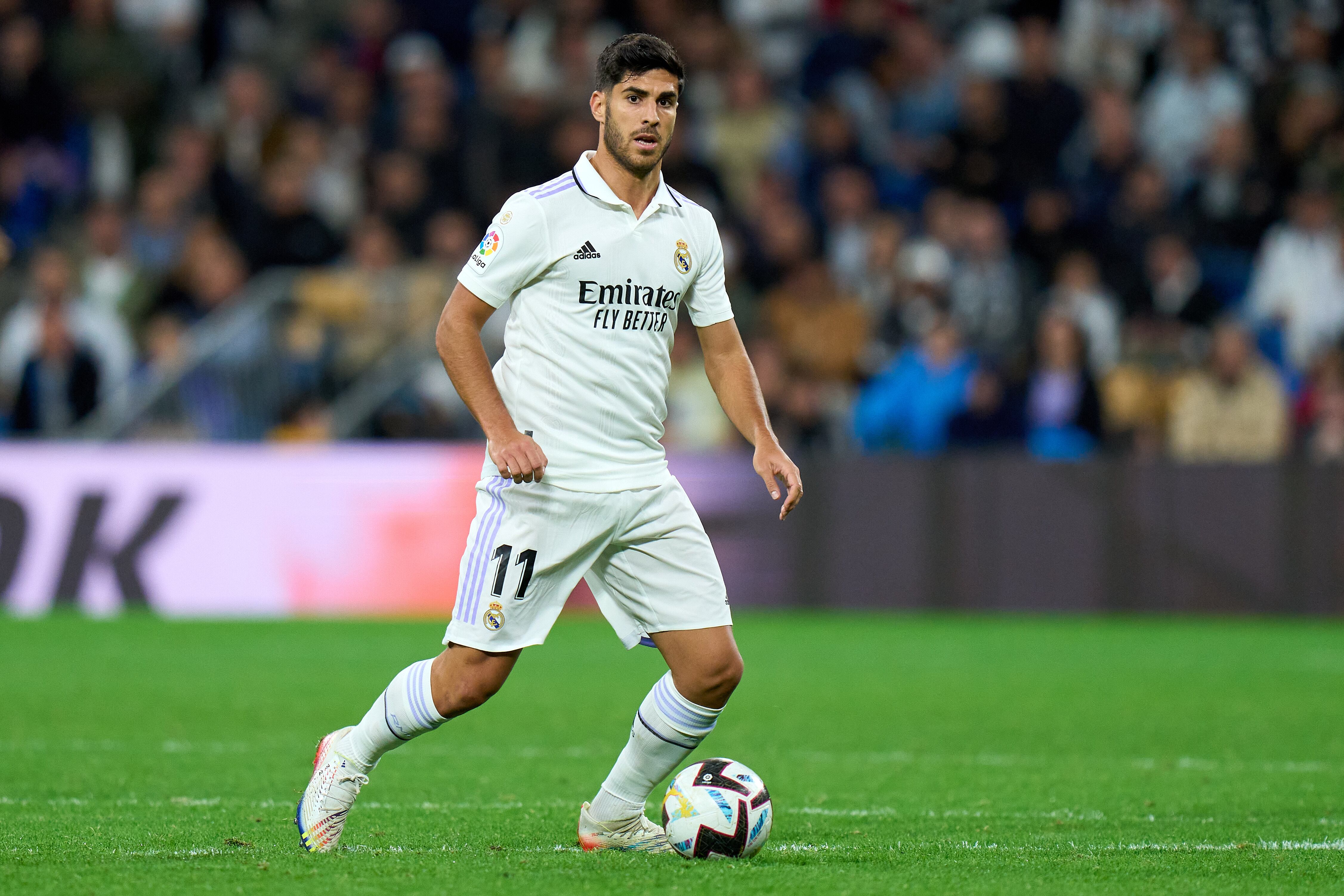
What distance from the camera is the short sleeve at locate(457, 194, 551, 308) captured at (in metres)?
5.29

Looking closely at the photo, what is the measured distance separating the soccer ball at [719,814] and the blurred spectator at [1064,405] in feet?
28.7

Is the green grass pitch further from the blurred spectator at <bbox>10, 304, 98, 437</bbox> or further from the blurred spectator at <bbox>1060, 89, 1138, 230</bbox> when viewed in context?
the blurred spectator at <bbox>1060, 89, 1138, 230</bbox>

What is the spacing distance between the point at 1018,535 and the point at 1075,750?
19.2 ft

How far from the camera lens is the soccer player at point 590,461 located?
17.4 ft

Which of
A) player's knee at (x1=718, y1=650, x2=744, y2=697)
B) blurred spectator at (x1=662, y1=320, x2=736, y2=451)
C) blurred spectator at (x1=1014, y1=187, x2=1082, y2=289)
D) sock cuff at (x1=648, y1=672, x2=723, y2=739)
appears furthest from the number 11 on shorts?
blurred spectator at (x1=1014, y1=187, x2=1082, y2=289)

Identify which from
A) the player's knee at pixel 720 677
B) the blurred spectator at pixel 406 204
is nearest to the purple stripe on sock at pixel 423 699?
the player's knee at pixel 720 677

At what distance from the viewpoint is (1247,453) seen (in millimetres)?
13961

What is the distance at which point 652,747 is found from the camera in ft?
18.3

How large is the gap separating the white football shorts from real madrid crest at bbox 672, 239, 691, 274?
65 centimetres

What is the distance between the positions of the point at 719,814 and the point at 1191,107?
12974mm

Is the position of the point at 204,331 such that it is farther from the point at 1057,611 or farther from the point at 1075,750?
the point at 1075,750

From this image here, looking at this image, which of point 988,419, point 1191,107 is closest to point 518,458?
point 988,419

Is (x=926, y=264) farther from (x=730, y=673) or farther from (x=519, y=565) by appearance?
(x=519, y=565)

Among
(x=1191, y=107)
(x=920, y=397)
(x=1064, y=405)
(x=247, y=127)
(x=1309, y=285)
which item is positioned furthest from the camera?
(x=247, y=127)
